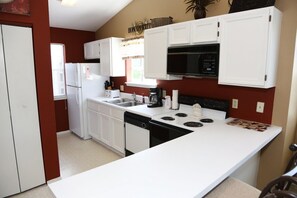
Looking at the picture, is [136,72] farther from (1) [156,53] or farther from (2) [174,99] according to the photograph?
(2) [174,99]

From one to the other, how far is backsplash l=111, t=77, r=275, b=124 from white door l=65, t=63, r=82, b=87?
200cm

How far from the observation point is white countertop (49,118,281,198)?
107 cm

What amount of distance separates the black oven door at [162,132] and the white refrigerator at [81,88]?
217cm

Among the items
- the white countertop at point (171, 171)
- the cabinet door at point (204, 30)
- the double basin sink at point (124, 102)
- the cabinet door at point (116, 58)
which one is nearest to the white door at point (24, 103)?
the double basin sink at point (124, 102)

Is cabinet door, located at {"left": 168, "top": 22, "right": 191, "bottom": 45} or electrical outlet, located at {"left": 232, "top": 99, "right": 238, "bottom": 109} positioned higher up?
cabinet door, located at {"left": 168, "top": 22, "right": 191, "bottom": 45}

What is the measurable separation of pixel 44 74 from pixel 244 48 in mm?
2388

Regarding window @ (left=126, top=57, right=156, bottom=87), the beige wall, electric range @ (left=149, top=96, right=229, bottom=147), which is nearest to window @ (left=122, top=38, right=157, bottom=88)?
window @ (left=126, top=57, right=156, bottom=87)

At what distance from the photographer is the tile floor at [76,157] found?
2.57 meters

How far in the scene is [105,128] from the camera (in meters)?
3.70

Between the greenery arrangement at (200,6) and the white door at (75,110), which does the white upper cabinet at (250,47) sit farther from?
the white door at (75,110)

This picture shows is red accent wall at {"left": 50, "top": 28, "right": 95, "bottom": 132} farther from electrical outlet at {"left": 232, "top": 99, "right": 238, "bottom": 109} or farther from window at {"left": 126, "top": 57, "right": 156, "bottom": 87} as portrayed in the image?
electrical outlet at {"left": 232, "top": 99, "right": 238, "bottom": 109}

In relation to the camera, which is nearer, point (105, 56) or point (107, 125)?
point (107, 125)

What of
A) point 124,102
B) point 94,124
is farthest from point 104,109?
point 94,124

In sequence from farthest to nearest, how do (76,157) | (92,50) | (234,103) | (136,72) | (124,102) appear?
1. (92,50)
2. (136,72)
3. (124,102)
4. (76,157)
5. (234,103)
